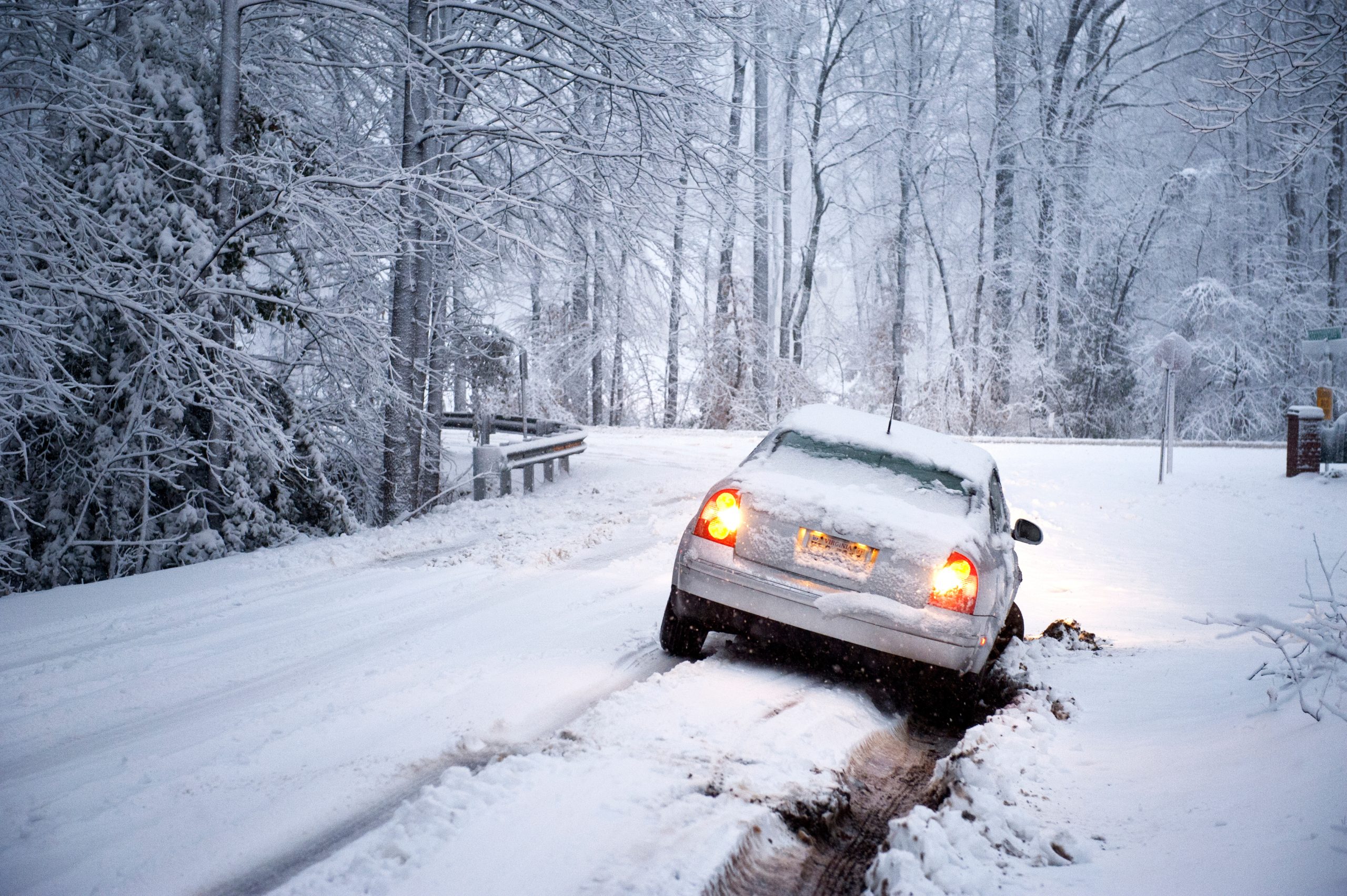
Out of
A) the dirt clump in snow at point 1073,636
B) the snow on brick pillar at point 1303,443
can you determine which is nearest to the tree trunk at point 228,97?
the dirt clump in snow at point 1073,636

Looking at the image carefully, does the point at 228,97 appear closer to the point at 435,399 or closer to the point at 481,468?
the point at 481,468

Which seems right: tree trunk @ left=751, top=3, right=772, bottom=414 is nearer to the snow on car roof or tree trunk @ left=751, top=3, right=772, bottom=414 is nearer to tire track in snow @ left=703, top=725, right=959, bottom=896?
the snow on car roof

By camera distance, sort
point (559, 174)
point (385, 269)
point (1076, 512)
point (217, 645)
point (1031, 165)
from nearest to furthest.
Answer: point (217, 645)
point (385, 269)
point (559, 174)
point (1076, 512)
point (1031, 165)

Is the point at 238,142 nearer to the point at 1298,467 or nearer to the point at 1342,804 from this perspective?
the point at 1342,804

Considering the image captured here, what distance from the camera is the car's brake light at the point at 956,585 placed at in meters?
4.93

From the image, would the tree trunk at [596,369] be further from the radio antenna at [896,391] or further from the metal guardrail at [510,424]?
the radio antenna at [896,391]

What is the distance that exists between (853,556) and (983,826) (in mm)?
1714

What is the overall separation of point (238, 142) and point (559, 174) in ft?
14.2

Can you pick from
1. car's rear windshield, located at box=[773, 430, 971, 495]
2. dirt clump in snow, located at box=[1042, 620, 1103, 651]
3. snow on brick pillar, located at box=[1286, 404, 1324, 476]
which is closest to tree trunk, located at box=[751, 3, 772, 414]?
snow on brick pillar, located at box=[1286, 404, 1324, 476]

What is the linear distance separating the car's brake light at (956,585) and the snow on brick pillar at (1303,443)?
14.1 metres

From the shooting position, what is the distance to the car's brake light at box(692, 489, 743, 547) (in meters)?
5.29

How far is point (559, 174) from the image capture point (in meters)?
13.1

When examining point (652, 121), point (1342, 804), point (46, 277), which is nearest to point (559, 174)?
point (652, 121)

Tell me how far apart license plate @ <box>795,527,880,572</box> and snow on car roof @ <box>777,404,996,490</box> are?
1.01 meters
